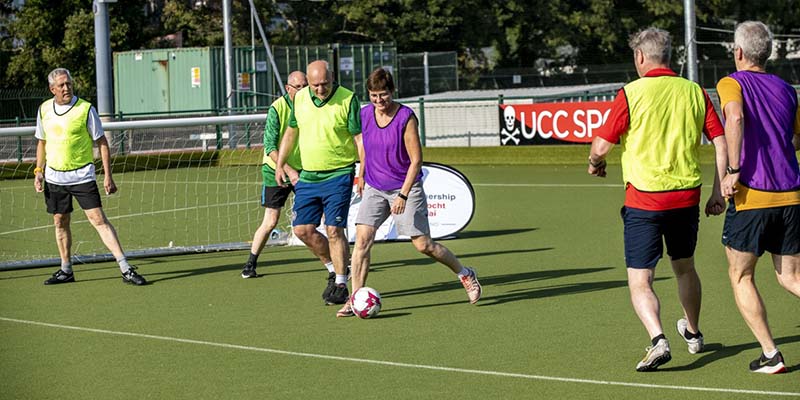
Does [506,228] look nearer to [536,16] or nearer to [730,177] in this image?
[730,177]

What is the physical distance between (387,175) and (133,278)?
10.7ft

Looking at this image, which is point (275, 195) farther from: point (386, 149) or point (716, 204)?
point (716, 204)

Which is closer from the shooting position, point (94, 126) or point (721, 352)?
point (721, 352)

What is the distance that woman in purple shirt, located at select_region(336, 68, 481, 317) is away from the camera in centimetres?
933

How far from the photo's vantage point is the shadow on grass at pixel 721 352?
7.41m

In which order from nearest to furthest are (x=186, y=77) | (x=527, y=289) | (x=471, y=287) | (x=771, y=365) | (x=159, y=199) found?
1. (x=771, y=365)
2. (x=471, y=287)
3. (x=527, y=289)
4. (x=159, y=199)
5. (x=186, y=77)

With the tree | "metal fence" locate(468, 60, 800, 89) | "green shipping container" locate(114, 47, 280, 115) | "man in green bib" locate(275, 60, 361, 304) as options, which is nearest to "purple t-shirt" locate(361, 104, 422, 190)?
"man in green bib" locate(275, 60, 361, 304)

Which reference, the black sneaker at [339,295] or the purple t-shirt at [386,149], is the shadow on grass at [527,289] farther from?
the purple t-shirt at [386,149]

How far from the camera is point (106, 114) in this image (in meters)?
27.5

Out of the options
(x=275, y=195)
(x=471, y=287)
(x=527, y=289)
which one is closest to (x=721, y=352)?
(x=471, y=287)

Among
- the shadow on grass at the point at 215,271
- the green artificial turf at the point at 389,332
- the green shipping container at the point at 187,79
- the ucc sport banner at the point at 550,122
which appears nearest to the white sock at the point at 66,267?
the green artificial turf at the point at 389,332

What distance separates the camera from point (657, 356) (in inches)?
281

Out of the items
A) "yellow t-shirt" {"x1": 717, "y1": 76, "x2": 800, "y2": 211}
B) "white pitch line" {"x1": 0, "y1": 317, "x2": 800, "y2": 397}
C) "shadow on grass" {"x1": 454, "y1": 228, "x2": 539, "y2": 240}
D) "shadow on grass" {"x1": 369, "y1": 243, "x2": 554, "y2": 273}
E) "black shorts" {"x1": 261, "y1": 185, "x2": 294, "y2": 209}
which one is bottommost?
"shadow on grass" {"x1": 369, "y1": 243, "x2": 554, "y2": 273}

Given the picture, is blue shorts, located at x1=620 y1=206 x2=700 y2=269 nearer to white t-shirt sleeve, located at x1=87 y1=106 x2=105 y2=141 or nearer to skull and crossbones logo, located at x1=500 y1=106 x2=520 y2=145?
white t-shirt sleeve, located at x1=87 y1=106 x2=105 y2=141
